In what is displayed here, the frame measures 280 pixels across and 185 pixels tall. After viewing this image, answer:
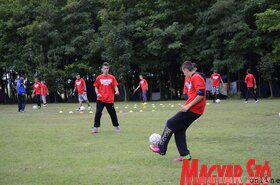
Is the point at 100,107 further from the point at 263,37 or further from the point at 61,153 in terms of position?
the point at 263,37

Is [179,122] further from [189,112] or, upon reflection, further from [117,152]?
[117,152]

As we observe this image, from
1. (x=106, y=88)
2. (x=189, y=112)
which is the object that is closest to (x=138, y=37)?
(x=106, y=88)

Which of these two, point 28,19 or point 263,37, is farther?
point 28,19

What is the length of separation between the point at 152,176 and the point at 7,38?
128ft

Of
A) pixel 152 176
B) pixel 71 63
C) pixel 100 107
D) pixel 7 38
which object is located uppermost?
pixel 7 38

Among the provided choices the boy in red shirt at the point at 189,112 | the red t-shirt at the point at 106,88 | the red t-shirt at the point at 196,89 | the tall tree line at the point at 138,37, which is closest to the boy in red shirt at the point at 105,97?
the red t-shirt at the point at 106,88

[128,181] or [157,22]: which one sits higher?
[157,22]

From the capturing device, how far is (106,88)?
13727mm

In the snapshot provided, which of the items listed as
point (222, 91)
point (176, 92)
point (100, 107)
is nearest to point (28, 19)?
point (176, 92)

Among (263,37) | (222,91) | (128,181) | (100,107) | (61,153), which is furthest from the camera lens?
(222,91)

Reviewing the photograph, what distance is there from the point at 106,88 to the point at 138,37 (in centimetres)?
2594

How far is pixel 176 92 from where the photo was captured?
4144 centimetres

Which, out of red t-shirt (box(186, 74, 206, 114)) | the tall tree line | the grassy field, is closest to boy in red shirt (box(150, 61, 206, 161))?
red t-shirt (box(186, 74, 206, 114))

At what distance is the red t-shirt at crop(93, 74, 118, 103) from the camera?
13.6 metres
